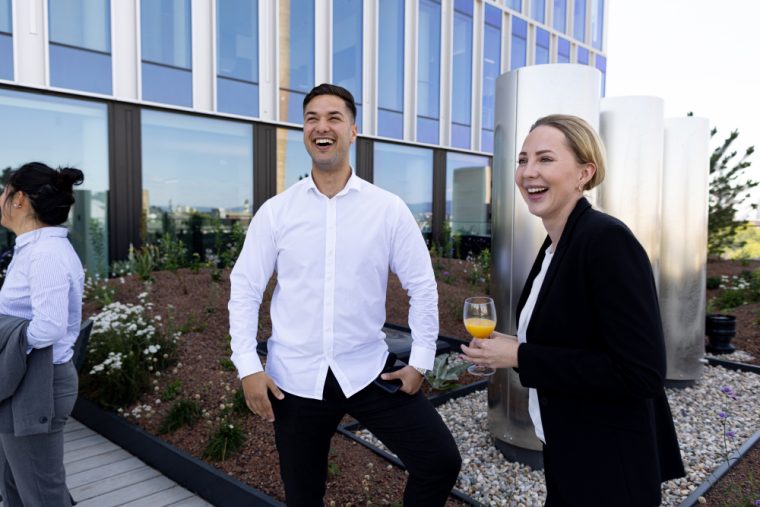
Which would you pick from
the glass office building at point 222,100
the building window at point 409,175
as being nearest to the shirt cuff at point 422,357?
the glass office building at point 222,100

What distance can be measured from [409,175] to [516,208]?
1229 centimetres

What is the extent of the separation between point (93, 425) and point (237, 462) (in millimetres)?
1835

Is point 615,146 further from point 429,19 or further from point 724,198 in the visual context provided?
point 724,198

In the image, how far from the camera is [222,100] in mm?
11430

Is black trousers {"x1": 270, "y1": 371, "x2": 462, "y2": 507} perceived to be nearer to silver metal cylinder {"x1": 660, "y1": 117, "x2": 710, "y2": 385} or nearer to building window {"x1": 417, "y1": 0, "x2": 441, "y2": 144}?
silver metal cylinder {"x1": 660, "y1": 117, "x2": 710, "y2": 385}

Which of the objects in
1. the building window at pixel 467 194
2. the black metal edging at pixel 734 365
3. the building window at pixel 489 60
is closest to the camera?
the black metal edging at pixel 734 365

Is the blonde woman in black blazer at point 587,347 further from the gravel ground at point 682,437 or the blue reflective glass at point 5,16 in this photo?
the blue reflective glass at point 5,16

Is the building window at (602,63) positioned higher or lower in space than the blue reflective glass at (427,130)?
higher

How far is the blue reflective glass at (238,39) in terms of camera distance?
37.1 ft

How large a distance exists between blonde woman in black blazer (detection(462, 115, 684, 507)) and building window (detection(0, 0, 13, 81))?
403 inches

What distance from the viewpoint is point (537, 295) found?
1.77m

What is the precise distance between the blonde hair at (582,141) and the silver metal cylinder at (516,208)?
5.87 feet

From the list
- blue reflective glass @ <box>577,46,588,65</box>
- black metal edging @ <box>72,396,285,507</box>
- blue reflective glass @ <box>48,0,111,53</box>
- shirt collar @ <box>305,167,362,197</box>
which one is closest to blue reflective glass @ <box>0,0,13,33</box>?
blue reflective glass @ <box>48,0,111,53</box>

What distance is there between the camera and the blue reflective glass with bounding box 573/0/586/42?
827 inches
